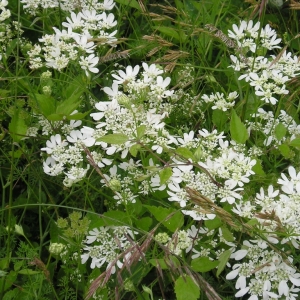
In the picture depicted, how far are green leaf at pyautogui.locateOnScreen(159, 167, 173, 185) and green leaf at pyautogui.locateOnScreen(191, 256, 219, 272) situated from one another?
0.76 feet

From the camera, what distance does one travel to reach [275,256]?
1.31 m

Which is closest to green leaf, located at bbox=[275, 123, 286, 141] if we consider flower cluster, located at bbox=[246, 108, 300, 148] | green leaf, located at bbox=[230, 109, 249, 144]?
flower cluster, located at bbox=[246, 108, 300, 148]

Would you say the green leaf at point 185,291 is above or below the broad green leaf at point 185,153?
below

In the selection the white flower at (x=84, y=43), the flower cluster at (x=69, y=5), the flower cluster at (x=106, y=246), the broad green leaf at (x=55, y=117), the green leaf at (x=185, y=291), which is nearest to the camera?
the green leaf at (x=185, y=291)

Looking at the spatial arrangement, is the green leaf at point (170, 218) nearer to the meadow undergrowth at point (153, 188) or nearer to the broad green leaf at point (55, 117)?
the meadow undergrowth at point (153, 188)

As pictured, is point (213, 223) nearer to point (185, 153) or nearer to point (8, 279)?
point (185, 153)

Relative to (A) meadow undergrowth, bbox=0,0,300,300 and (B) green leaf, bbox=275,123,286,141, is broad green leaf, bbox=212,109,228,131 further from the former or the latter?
(B) green leaf, bbox=275,123,286,141

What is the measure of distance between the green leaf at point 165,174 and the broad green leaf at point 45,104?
0.46m

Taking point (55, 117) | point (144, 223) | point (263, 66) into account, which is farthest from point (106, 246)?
point (263, 66)

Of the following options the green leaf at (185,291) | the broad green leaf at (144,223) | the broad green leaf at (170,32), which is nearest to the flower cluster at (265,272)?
the green leaf at (185,291)

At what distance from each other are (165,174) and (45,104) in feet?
1.58

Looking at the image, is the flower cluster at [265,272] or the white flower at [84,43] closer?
the flower cluster at [265,272]

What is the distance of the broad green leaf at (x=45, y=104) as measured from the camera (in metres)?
1.61

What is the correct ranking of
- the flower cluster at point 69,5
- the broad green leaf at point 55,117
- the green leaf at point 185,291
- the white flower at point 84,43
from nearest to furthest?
the green leaf at point 185,291, the broad green leaf at point 55,117, the white flower at point 84,43, the flower cluster at point 69,5
